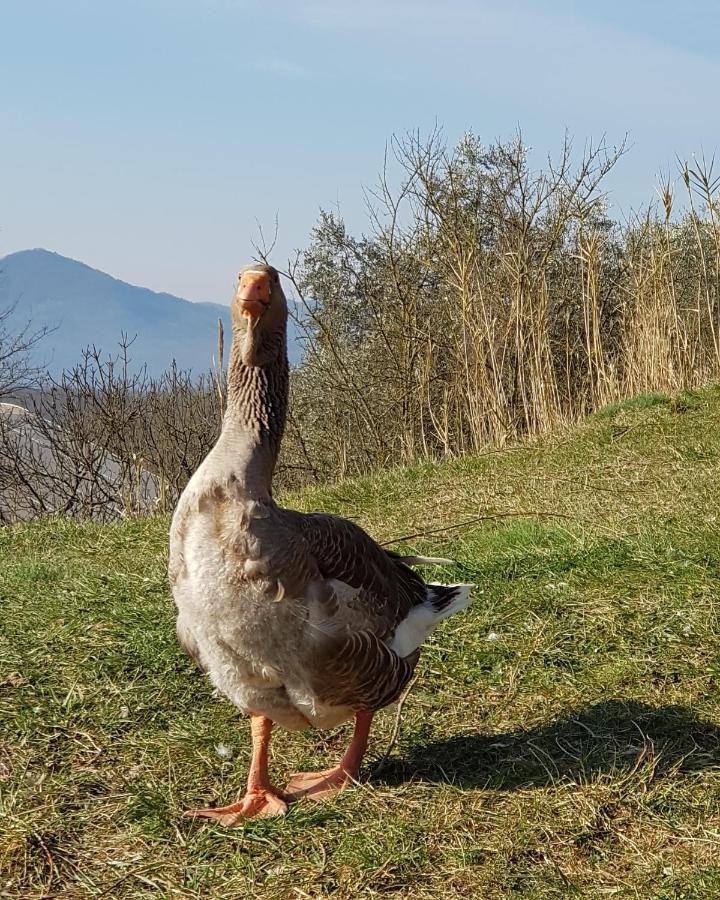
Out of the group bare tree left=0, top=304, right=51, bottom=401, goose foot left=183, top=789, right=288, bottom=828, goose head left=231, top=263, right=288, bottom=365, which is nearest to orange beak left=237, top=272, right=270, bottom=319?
goose head left=231, top=263, right=288, bottom=365

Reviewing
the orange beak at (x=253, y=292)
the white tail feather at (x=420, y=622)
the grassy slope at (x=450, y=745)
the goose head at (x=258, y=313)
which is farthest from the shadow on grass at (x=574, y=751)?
the orange beak at (x=253, y=292)

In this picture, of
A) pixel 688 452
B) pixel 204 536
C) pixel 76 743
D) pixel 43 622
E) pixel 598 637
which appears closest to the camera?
pixel 204 536

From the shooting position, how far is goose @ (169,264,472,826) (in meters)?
3.06

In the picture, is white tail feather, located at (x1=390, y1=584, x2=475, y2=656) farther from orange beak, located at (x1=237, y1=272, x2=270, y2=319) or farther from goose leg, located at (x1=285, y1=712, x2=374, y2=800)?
orange beak, located at (x1=237, y1=272, x2=270, y2=319)

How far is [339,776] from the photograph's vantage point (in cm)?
354

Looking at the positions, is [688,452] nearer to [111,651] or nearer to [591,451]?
[591,451]

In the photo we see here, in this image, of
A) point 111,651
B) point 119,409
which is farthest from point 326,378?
point 111,651

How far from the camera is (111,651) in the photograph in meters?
4.68

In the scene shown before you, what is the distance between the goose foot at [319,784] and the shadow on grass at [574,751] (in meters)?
0.17

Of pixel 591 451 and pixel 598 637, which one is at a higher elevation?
pixel 591 451

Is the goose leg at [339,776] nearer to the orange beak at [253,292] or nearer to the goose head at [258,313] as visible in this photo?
the goose head at [258,313]

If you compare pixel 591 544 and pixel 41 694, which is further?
pixel 591 544

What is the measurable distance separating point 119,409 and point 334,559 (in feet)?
47.9

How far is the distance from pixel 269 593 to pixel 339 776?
93 centimetres
